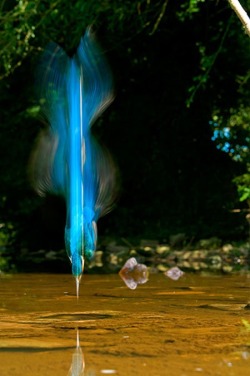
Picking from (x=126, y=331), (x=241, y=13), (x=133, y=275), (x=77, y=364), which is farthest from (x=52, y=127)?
(x=77, y=364)

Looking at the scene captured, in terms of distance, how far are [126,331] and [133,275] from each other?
2749 mm

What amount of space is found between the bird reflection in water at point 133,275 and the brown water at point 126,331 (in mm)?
375

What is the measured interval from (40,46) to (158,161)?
7.15ft

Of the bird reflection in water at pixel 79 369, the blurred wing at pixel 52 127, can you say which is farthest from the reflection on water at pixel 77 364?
the blurred wing at pixel 52 127

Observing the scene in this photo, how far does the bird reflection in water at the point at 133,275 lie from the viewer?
4130 millimetres

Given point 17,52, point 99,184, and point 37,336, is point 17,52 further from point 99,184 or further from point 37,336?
point 37,336

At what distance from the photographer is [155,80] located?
9.67 m

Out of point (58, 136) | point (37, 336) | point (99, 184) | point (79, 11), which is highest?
point (79, 11)

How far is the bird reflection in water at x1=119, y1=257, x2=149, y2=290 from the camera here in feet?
13.6

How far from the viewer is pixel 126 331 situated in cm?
216

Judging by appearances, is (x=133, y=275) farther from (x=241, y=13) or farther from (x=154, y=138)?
(x=154, y=138)

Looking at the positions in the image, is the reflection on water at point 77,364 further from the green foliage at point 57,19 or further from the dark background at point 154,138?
the dark background at point 154,138

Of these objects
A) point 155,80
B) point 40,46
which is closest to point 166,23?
point 155,80

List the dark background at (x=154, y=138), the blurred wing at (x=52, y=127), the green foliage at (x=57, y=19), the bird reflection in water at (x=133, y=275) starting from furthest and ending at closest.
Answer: the dark background at (x=154, y=138) < the green foliage at (x=57, y=19) < the bird reflection in water at (x=133, y=275) < the blurred wing at (x=52, y=127)
